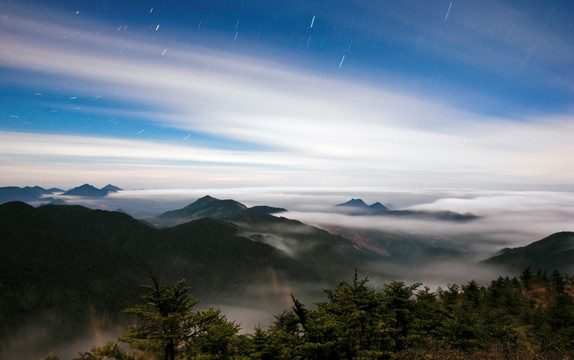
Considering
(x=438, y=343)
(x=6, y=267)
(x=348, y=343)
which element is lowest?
(x=6, y=267)

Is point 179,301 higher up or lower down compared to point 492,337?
higher up

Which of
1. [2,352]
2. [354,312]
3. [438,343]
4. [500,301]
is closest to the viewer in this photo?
[354,312]

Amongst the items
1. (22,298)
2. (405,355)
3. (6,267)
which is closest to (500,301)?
(405,355)

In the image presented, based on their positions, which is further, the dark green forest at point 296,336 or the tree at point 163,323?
the dark green forest at point 296,336

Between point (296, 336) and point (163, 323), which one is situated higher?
point (163, 323)

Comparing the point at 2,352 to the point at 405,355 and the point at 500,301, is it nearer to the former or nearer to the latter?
the point at 405,355

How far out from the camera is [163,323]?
783 inches

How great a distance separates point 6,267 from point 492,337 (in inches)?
9901

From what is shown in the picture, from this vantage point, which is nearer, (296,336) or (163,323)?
(163,323)

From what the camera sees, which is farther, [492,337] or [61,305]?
[61,305]

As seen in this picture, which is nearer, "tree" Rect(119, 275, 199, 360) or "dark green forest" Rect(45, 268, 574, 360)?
"tree" Rect(119, 275, 199, 360)

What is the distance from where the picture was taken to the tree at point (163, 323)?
1933 centimetres

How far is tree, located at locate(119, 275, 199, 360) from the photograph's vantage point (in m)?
19.3

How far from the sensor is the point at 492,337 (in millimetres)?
33875
